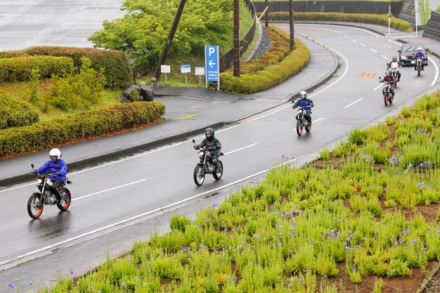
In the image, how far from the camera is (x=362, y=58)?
52781 millimetres

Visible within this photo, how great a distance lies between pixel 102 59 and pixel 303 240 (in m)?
22.4

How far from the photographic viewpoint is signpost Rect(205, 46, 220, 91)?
38844 millimetres

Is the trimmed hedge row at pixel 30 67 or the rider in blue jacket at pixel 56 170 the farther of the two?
the trimmed hedge row at pixel 30 67

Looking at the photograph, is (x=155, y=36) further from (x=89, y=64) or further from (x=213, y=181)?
(x=213, y=181)

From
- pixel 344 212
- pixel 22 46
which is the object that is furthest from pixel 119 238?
pixel 22 46

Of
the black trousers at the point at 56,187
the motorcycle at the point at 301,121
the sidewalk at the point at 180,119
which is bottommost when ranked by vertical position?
the sidewalk at the point at 180,119

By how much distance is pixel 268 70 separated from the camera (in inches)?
1663

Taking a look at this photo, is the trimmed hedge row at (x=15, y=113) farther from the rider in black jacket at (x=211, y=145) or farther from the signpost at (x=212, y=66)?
the signpost at (x=212, y=66)

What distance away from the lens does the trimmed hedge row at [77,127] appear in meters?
23.5

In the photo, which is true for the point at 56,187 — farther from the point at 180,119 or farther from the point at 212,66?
the point at 212,66

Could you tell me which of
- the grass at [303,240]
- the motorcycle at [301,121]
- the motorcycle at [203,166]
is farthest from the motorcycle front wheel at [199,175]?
the motorcycle at [301,121]

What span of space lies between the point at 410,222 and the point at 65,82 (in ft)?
62.7

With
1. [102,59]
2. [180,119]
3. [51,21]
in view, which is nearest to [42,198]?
[180,119]

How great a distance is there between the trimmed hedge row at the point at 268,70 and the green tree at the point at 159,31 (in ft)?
10.9
